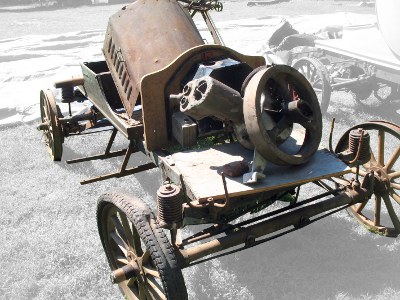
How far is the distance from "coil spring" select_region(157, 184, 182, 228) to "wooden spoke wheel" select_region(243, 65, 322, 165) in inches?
30.3

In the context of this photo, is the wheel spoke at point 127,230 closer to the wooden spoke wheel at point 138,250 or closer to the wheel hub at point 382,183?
the wooden spoke wheel at point 138,250

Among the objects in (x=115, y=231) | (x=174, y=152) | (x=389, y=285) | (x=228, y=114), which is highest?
(x=228, y=114)

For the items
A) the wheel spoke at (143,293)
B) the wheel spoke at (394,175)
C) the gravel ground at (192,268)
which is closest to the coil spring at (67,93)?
the gravel ground at (192,268)

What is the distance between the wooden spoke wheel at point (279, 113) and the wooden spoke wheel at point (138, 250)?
101cm

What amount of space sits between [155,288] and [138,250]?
34 cm

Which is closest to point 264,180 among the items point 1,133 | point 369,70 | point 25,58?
point 369,70

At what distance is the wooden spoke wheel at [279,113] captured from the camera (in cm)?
325

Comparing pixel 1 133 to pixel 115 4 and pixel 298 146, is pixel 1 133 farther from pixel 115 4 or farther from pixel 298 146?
pixel 115 4

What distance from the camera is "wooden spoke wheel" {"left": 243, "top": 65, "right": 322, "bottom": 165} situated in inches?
128

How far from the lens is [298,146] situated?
12.6 feet

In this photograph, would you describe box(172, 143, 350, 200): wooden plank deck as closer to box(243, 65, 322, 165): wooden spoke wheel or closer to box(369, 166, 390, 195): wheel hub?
box(243, 65, 322, 165): wooden spoke wheel

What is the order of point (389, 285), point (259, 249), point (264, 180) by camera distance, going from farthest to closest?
1. point (259, 249)
2. point (389, 285)
3. point (264, 180)

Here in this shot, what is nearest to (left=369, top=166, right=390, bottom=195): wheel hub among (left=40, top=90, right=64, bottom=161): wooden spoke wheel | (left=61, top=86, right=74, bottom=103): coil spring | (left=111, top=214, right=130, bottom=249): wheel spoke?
(left=111, top=214, right=130, bottom=249): wheel spoke

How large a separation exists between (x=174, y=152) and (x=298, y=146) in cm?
114
